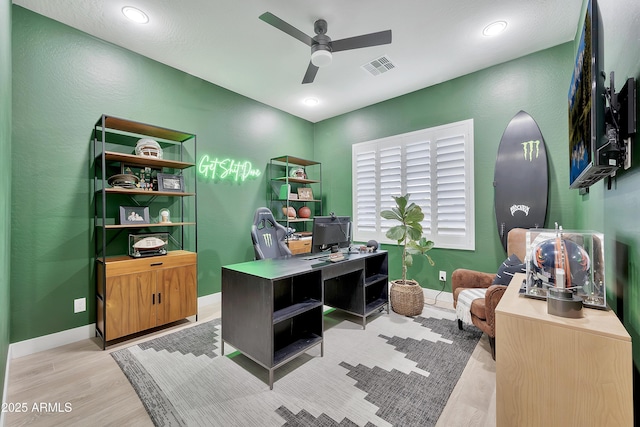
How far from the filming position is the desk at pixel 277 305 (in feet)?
6.44

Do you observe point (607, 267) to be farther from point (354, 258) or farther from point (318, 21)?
point (318, 21)

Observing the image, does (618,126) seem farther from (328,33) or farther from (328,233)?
(328,33)

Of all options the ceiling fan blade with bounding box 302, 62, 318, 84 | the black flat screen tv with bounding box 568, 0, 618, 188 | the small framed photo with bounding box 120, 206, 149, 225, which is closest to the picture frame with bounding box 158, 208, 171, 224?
the small framed photo with bounding box 120, 206, 149, 225

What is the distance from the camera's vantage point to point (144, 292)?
108 inches

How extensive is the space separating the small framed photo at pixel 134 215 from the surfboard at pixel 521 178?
4204mm

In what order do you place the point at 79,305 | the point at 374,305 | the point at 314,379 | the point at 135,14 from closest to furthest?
1. the point at 314,379
2. the point at 135,14
3. the point at 79,305
4. the point at 374,305

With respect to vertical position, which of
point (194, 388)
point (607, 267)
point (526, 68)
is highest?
point (526, 68)

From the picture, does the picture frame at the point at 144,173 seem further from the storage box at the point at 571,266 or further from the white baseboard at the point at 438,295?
the white baseboard at the point at 438,295

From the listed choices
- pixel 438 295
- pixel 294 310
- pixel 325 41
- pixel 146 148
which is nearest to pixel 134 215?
pixel 146 148

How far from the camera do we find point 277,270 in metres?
2.18

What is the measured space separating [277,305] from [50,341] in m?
2.30

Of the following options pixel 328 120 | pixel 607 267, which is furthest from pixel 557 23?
pixel 328 120

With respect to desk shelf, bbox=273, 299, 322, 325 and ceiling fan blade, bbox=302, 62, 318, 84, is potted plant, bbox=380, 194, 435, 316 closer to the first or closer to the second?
Result: desk shelf, bbox=273, 299, 322, 325

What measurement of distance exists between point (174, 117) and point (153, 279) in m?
2.09
